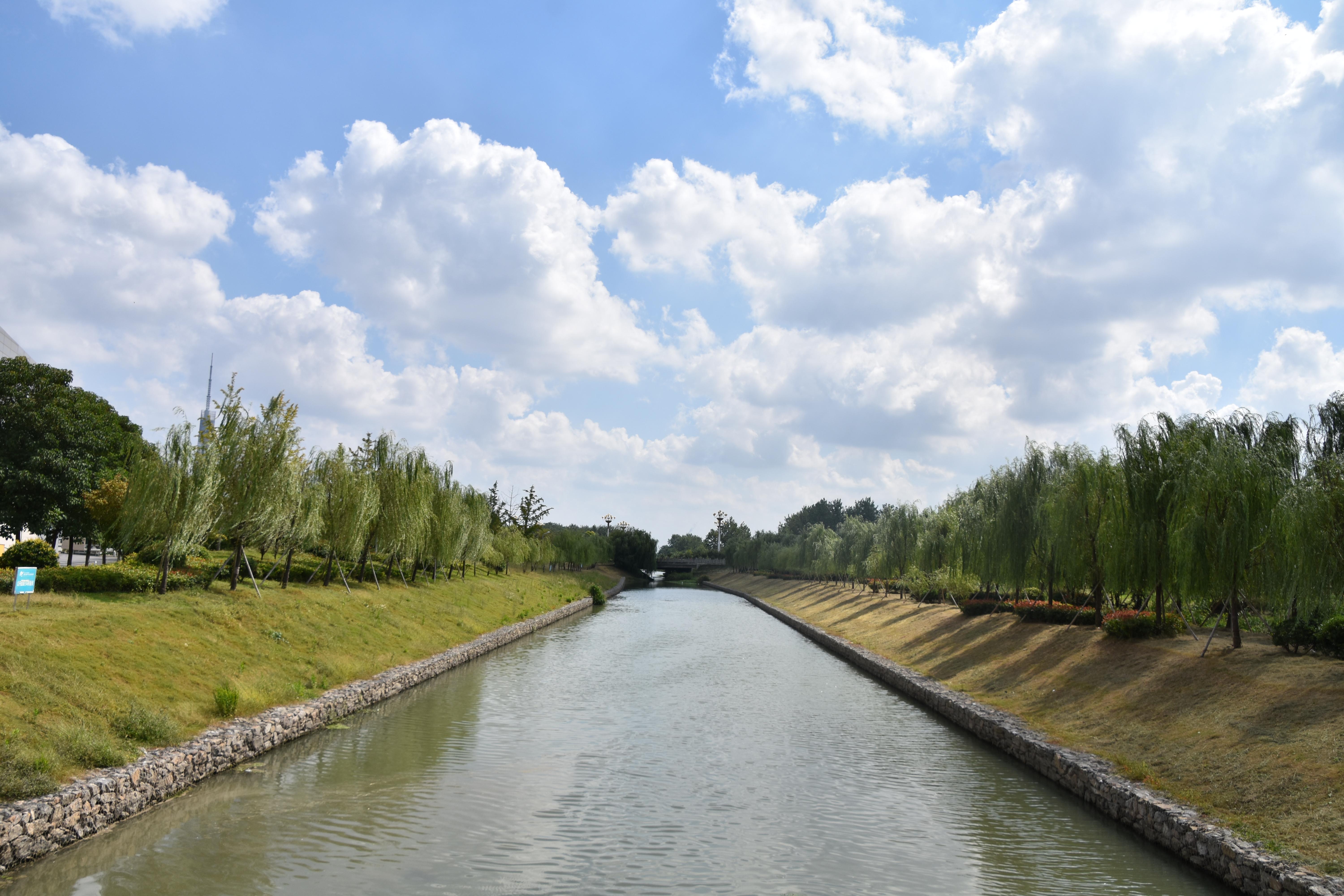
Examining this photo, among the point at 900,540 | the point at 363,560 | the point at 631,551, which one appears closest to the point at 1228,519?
the point at 363,560

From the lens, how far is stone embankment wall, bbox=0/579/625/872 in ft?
36.8

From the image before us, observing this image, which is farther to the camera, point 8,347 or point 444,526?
point 8,347

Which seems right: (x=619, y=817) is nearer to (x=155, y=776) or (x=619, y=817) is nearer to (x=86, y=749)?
(x=155, y=776)

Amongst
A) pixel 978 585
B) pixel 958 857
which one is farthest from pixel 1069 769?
pixel 978 585

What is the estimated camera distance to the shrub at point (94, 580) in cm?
2277

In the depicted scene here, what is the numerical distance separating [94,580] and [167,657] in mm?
6712

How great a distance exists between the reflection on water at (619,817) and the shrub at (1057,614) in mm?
8586

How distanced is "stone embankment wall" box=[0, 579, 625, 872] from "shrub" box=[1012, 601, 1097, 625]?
79.3ft

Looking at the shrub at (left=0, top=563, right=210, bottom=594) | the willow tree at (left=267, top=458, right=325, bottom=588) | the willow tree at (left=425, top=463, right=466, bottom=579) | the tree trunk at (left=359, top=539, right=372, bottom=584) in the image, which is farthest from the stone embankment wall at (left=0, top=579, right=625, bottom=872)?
the willow tree at (left=425, top=463, right=466, bottom=579)

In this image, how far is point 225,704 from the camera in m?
18.1

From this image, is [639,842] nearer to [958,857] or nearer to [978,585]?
[958,857]

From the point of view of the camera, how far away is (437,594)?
45156 mm

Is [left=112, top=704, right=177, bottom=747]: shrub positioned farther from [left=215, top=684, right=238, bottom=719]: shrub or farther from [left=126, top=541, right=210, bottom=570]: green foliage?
[left=126, top=541, right=210, bottom=570]: green foliage

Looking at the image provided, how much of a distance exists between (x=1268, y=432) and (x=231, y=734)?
29.6m
